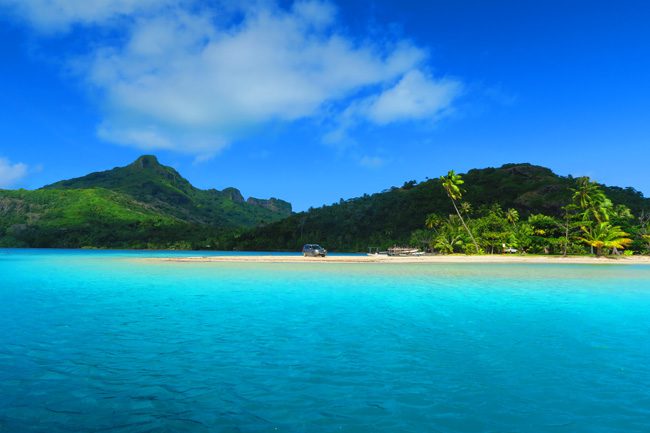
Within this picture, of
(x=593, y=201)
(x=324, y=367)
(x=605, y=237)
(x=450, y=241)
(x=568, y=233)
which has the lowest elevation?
(x=324, y=367)

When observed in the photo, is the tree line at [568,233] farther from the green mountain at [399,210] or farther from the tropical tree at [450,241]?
the green mountain at [399,210]

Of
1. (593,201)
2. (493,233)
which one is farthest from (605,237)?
(493,233)

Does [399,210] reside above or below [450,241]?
above

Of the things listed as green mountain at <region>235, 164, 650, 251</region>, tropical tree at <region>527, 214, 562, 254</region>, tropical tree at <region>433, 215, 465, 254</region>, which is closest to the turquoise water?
tropical tree at <region>527, 214, 562, 254</region>

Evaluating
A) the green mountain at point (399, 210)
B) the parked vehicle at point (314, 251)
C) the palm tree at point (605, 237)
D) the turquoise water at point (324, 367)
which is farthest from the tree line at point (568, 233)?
the turquoise water at point (324, 367)

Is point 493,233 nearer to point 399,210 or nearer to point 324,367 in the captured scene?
point 399,210

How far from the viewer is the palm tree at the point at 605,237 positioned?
73125 mm

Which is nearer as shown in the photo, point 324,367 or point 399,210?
point 324,367

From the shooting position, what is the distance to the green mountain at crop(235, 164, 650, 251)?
149750 mm

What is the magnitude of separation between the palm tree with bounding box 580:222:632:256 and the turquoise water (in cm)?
6399

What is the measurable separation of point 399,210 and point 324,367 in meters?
162

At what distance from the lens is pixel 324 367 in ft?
33.3

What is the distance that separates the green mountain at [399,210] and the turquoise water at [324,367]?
406 ft

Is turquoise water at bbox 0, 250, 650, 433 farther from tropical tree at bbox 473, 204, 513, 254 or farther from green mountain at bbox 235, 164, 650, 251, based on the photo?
green mountain at bbox 235, 164, 650, 251
